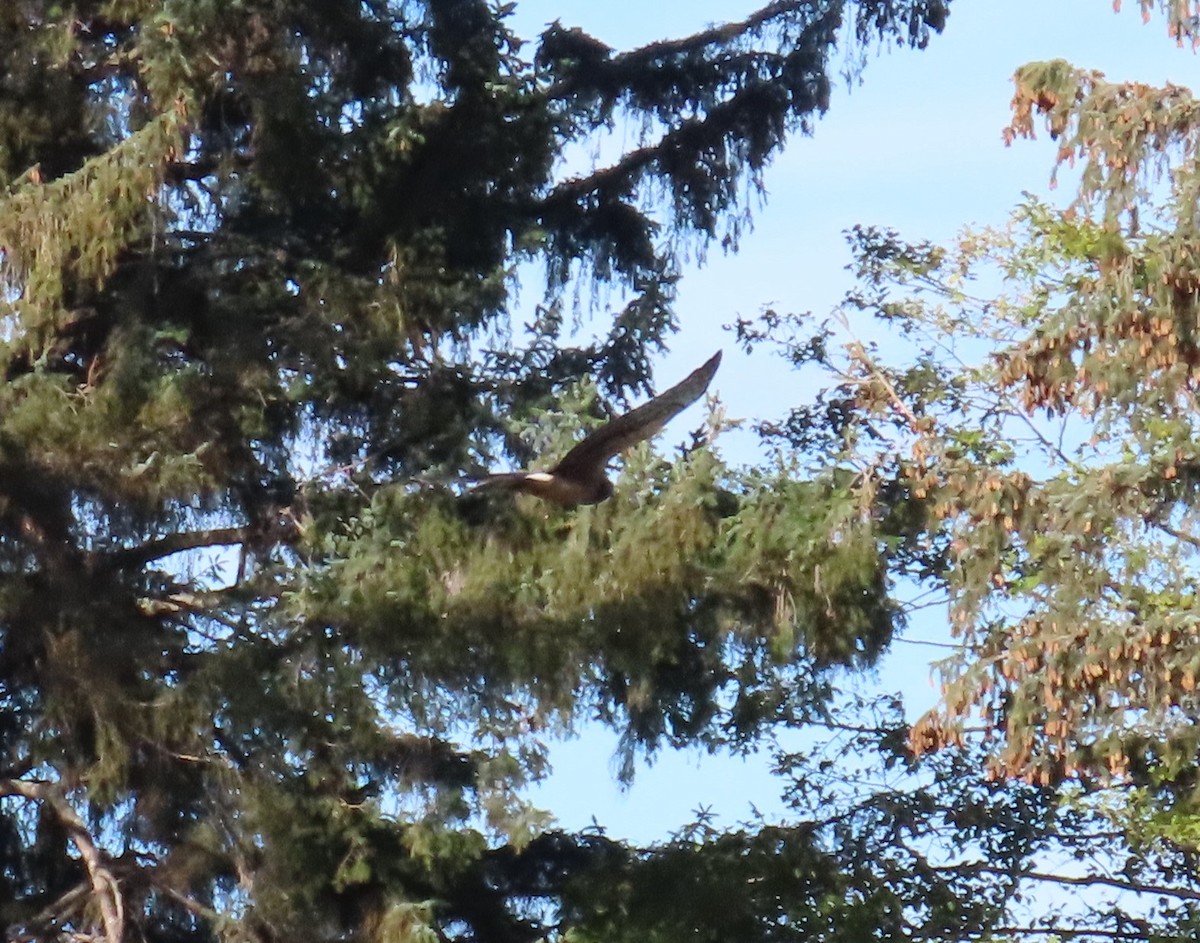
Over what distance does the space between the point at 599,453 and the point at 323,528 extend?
5.07 ft

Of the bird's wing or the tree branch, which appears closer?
the bird's wing

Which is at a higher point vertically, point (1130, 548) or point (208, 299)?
point (208, 299)

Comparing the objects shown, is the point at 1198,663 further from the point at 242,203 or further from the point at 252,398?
the point at 242,203

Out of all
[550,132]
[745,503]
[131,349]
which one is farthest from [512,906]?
[550,132]

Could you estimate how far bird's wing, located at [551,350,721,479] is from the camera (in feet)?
26.9

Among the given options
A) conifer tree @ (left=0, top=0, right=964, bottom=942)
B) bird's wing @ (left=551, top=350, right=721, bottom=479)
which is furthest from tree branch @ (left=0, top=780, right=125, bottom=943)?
bird's wing @ (left=551, top=350, right=721, bottom=479)

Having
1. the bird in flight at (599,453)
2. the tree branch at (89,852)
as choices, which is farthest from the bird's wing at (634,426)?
the tree branch at (89,852)

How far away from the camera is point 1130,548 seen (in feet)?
28.1

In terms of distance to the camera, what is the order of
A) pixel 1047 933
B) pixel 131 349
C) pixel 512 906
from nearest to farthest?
pixel 131 349
pixel 512 906
pixel 1047 933

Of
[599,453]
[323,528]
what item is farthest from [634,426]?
[323,528]

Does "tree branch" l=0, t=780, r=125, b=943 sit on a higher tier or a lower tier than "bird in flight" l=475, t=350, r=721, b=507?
lower

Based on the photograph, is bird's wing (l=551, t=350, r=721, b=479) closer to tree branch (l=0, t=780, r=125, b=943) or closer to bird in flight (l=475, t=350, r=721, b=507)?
bird in flight (l=475, t=350, r=721, b=507)

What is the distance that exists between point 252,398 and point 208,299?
74 centimetres

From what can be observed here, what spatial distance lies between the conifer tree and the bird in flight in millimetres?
158
